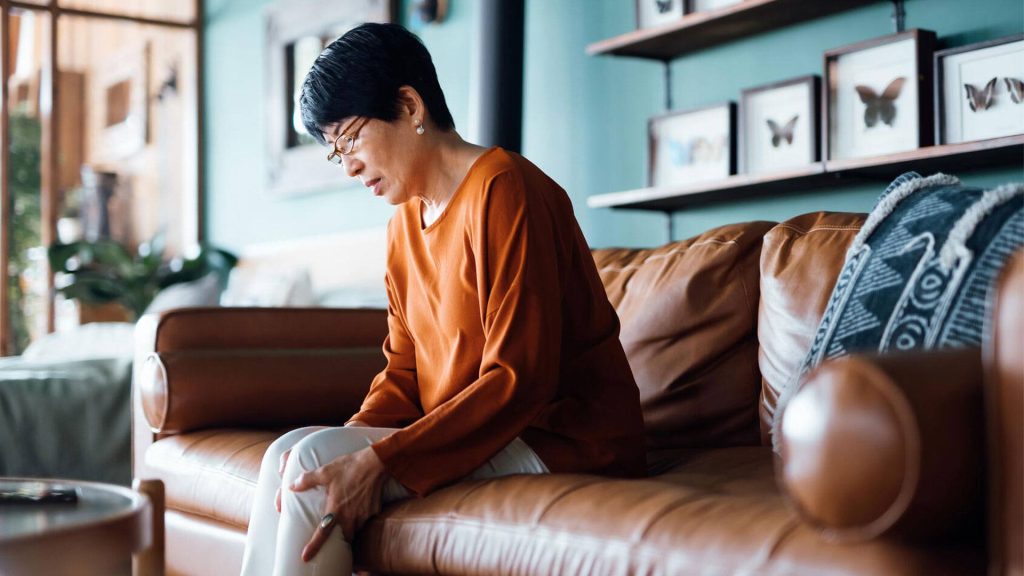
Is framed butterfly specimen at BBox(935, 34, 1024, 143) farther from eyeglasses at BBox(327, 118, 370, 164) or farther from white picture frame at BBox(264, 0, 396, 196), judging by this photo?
white picture frame at BBox(264, 0, 396, 196)

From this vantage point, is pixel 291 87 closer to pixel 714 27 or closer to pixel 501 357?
pixel 714 27

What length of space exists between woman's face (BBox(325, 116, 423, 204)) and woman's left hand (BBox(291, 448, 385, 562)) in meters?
0.45

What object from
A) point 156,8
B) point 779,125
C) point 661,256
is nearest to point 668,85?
point 779,125

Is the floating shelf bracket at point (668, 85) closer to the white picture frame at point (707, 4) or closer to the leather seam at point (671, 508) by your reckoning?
the white picture frame at point (707, 4)

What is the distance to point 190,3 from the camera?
18.4ft

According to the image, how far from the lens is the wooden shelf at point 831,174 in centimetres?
214

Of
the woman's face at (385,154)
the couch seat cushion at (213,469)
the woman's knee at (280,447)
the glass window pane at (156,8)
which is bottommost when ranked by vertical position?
the couch seat cushion at (213,469)

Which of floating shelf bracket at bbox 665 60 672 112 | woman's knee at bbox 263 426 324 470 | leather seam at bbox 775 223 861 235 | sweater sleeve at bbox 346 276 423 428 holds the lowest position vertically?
woman's knee at bbox 263 426 324 470

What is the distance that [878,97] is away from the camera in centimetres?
238

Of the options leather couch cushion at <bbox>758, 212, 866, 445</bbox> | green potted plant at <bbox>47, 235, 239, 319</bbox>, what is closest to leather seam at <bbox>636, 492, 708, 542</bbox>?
leather couch cushion at <bbox>758, 212, 866, 445</bbox>

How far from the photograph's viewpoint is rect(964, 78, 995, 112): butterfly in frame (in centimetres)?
217

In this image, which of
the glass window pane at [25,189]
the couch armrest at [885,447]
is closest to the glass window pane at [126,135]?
the glass window pane at [25,189]

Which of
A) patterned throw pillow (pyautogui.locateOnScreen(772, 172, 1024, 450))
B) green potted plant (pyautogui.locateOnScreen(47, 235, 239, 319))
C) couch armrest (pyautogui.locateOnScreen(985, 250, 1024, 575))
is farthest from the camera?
green potted plant (pyautogui.locateOnScreen(47, 235, 239, 319))

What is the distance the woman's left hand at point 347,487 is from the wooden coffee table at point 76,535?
242mm
